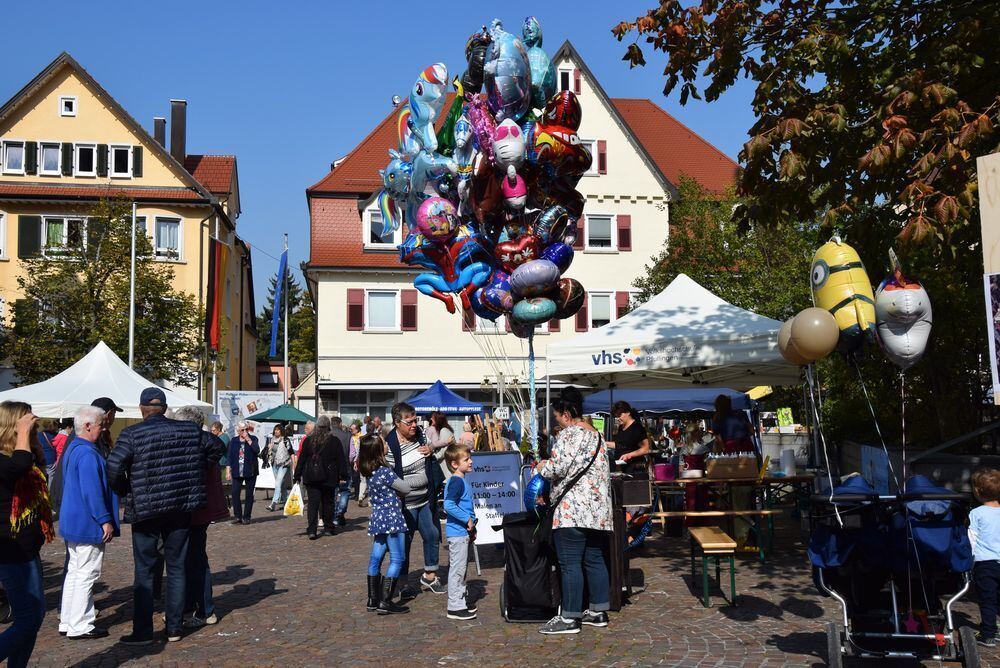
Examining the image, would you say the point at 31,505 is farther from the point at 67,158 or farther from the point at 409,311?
the point at 67,158

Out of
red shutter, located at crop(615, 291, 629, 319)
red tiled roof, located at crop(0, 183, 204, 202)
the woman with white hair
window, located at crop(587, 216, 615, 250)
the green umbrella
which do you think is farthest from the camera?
window, located at crop(587, 216, 615, 250)

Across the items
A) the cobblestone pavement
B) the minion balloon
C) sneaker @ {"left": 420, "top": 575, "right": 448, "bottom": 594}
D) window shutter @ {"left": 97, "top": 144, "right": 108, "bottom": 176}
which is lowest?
the cobblestone pavement

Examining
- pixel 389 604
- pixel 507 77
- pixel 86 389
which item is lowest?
pixel 389 604

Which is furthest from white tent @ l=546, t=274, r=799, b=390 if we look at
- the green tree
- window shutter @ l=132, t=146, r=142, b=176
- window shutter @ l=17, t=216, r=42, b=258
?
window shutter @ l=17, t=216, r=42, b=258

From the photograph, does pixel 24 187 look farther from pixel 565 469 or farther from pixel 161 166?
pixel 565 469

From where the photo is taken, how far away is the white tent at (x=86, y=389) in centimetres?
1889

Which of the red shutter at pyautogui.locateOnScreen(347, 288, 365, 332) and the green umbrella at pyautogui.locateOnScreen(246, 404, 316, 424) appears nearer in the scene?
the green umbrella at pyautogui.locateOnScreen(246, 404, 316, 424)

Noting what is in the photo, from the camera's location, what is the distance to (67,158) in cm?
3953

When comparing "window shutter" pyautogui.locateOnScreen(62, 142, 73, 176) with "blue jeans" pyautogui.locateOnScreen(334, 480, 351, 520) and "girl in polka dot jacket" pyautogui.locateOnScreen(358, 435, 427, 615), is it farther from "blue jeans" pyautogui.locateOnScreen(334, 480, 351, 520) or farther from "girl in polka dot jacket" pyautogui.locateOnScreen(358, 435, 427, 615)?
"girl in polka dot jacket" pyautogui.locateOnScreen(358, 435, 427, 615)

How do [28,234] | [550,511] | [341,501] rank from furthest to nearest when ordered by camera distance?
[28,234] < [341,501] < [550,511]

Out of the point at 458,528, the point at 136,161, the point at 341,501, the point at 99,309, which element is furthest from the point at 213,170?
the point at 458,528

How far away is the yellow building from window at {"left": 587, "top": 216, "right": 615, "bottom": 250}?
14.4m

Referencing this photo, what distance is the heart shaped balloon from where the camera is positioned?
11570 mm

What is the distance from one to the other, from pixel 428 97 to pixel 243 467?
8.58 metres
